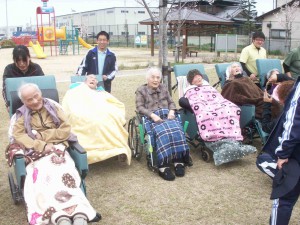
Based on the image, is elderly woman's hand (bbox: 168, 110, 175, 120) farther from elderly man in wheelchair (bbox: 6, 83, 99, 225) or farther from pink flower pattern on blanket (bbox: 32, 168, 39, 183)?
pink flower pattern on blanket (bbox: 32, 168, 39, 183)

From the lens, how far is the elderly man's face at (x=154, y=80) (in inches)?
181

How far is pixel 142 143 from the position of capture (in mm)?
4492

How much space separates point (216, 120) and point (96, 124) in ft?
4.68

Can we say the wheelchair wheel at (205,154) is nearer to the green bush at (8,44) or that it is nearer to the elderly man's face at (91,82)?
the elderly man's face at (91,82)

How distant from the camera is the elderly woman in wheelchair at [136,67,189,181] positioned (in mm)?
4141

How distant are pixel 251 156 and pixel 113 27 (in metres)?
39.8

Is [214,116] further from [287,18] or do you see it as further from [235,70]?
[287,18]

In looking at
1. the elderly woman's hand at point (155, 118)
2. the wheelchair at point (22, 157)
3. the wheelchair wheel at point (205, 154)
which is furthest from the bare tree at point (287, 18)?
the wheelchair at point (22, 157)

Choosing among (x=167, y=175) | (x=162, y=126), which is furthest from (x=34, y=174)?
(x=162, y=126)

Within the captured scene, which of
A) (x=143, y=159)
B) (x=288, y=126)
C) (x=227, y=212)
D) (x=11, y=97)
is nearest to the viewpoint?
(x=288, y=126)

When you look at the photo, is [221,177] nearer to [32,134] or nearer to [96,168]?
[96,168]

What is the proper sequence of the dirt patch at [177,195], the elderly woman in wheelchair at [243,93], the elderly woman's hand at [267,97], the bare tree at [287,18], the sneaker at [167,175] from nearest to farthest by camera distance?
the dirt patch at [177,195]
the sneaker at [167,175]
the elderly woman's hand at [267,97]
the elderly woman in wheelchair at [243,93]
the bare tree at [287,18]

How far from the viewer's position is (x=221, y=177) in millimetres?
4098

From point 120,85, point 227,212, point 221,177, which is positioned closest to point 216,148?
point 221,177
